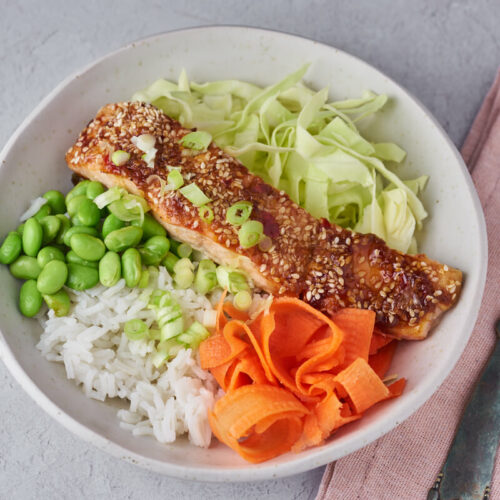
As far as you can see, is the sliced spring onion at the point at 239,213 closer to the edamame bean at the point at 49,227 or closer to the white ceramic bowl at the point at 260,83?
the edamame bean at the point at 49,227

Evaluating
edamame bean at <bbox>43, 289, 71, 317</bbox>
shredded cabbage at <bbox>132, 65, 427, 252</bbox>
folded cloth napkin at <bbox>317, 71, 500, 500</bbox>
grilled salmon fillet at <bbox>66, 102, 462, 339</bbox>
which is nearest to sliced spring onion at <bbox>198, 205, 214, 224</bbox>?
grilled salmon fillet at <bbox>66, 102, 462, 339</bbox>

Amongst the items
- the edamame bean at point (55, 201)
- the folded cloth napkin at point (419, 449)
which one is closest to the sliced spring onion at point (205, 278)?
the edamame bean at point (55, 201)

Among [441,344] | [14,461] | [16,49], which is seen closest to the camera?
[441,344]

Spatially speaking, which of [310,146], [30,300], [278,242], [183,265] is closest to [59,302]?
[30,300]

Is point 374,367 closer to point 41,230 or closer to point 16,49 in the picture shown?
point 41,230

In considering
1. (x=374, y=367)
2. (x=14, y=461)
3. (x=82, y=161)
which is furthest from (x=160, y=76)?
(x=14, y=461)

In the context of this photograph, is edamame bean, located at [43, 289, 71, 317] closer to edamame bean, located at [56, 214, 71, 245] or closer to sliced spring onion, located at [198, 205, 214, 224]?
edamame bean, located at [56, 214, 71, 245]
